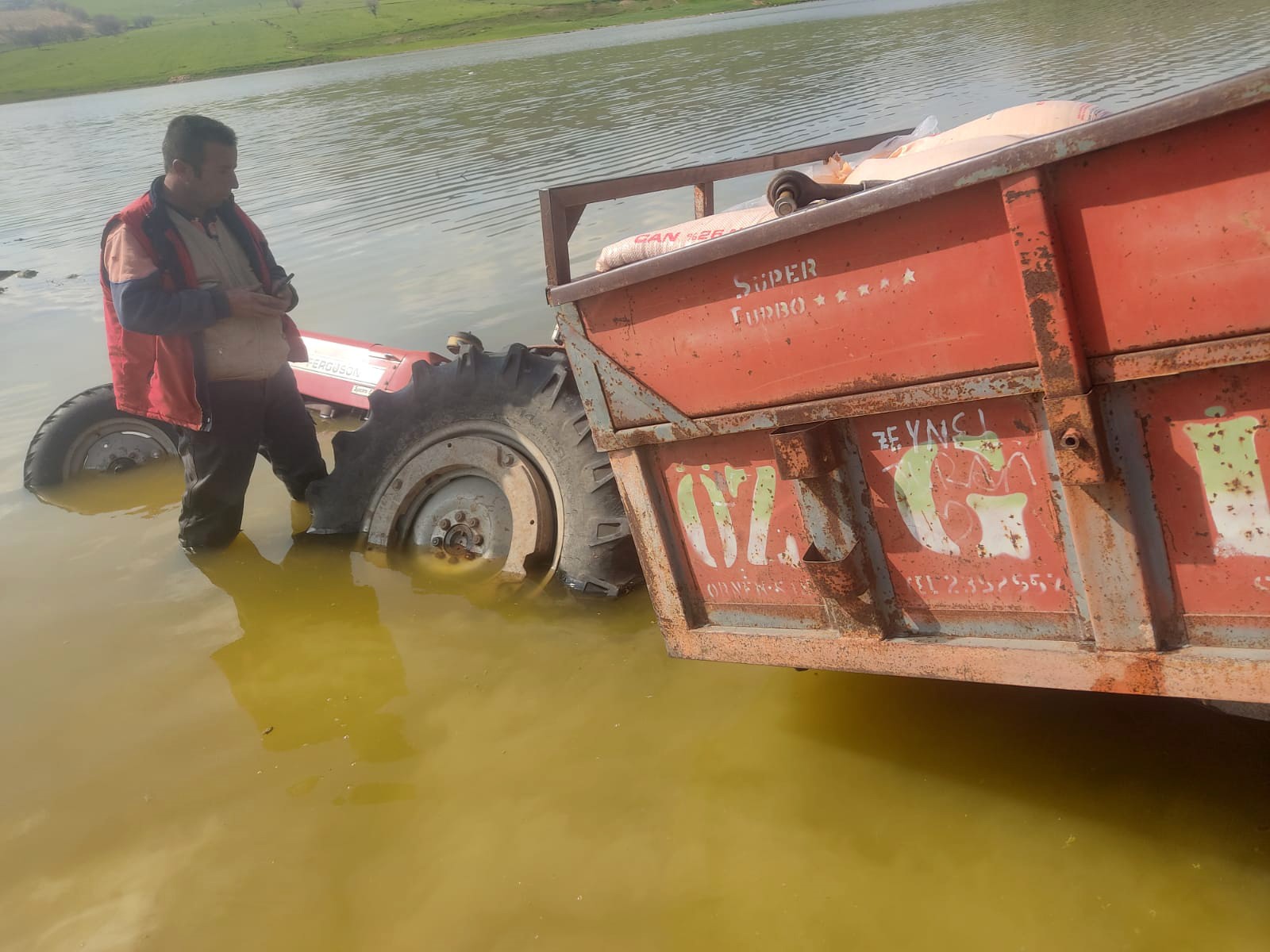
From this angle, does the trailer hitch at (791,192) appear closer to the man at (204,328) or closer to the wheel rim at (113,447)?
the man at (204,328)

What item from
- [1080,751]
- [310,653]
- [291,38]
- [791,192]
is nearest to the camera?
[791,192]

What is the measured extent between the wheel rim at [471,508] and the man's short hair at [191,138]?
5.15ft

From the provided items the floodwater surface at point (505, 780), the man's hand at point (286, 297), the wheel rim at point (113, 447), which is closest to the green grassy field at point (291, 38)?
the wheel rim at point (113, 447)

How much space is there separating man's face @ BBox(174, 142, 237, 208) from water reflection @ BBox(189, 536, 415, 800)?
1697 mm

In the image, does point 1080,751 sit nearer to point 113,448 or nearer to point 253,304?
point 253,304

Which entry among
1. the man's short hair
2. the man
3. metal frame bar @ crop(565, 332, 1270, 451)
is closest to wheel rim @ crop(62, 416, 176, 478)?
the man

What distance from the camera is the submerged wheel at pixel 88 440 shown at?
19.5ft

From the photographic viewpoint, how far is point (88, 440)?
607 centimetres

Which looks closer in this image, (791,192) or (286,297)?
(791,192)

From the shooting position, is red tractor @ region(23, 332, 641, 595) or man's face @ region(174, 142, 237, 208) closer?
red tractor @ region(23, 332, 641, 595)

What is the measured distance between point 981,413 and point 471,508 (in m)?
2.65

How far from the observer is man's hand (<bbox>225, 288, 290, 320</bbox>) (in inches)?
168

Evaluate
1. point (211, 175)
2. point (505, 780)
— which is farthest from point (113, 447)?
point (505, 780)

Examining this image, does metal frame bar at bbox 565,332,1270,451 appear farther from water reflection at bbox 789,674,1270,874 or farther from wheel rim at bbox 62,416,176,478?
wheel rim at bbox 62,416,176,478
